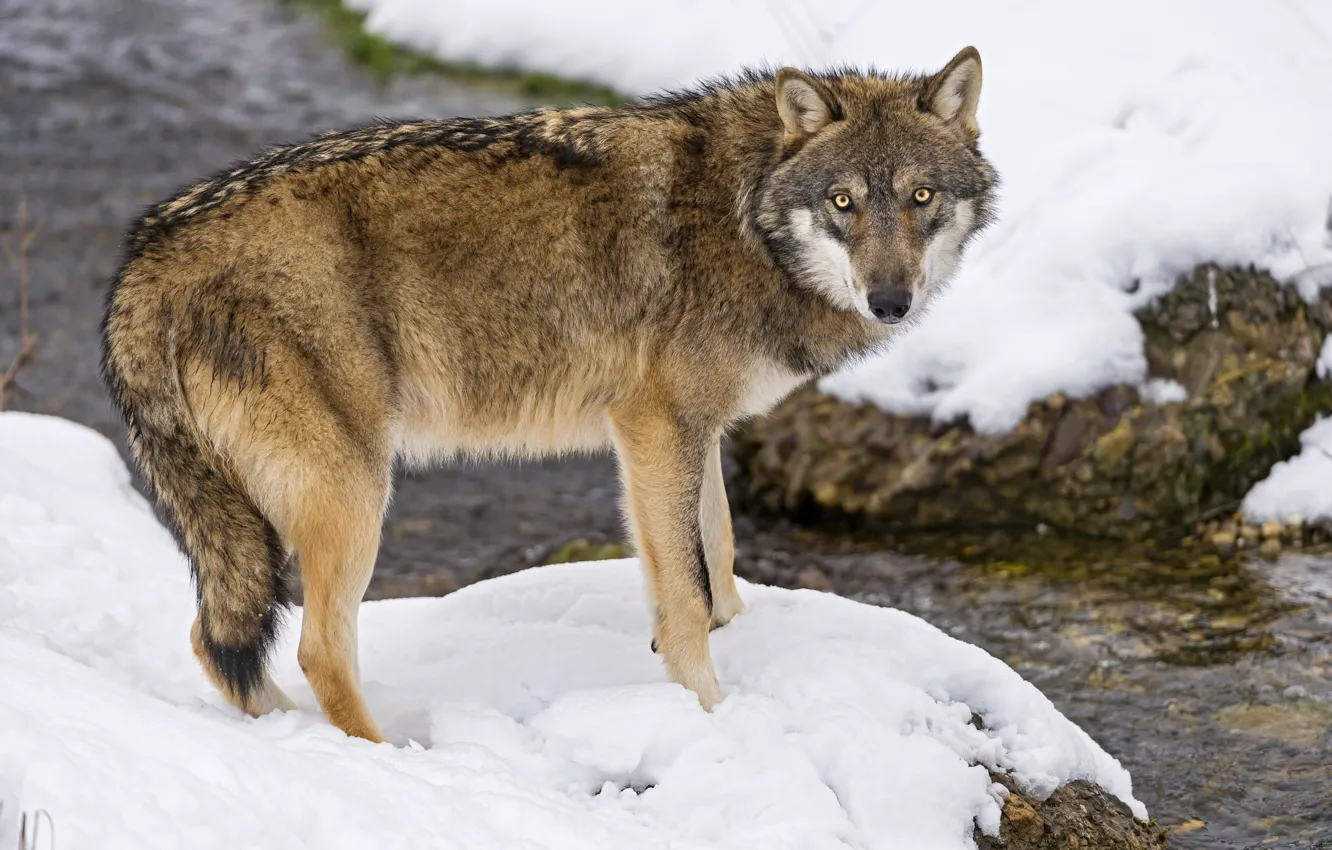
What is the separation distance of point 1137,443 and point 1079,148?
105 inches

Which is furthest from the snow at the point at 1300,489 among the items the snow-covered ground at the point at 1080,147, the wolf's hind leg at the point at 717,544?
the wolf's hind leg at the point at 717,544

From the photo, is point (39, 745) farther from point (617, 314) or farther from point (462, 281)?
point (617, 314)

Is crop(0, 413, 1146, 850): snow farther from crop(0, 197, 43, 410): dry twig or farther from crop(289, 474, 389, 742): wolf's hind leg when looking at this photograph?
crop(0, 197, 43, 410): dry twig

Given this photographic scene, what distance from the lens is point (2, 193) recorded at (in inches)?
440

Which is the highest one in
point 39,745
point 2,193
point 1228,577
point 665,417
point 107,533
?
point 665,417

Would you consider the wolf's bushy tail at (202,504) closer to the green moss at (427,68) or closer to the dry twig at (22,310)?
the dry twig at (22,310)

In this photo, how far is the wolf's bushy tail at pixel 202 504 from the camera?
4043 mm

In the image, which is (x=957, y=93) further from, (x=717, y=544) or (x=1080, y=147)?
(x=1080, y=147)

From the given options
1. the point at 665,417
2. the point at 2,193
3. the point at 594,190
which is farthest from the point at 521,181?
the point at 2,193

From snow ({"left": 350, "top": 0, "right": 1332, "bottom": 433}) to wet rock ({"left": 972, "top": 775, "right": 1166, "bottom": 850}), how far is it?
11.2 ft

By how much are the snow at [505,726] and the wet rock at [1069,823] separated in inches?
2.2

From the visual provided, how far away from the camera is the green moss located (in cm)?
1244

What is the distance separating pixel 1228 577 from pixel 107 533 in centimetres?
536

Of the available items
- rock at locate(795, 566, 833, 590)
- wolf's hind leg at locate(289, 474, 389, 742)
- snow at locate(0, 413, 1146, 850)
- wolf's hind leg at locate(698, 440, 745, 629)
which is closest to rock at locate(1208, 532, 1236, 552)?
rock at locate(795, 566, 833, 590)
